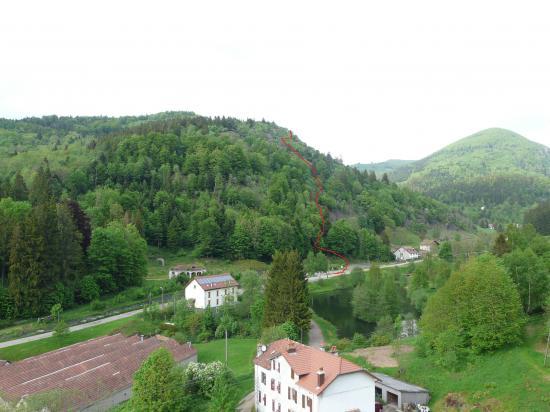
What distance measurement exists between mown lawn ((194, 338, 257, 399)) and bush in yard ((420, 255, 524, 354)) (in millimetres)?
15301

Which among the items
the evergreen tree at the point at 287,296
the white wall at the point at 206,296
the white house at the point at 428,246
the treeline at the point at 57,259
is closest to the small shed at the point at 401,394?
the evergreen tree at the point at 287,296

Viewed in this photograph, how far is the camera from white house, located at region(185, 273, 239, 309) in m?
60.8

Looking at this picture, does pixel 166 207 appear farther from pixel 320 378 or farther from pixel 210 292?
pixel 320 378

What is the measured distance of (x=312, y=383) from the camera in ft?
90.8

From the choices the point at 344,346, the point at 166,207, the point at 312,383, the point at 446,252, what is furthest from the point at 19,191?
the point at 446,252

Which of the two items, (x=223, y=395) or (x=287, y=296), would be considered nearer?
(x=223, y=395)

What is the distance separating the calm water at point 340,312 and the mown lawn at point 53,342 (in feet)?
85.8

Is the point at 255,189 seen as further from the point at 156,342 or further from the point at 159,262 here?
the point at 156,342

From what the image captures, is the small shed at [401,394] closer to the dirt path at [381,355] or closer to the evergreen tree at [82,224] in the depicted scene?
the dirt path at [381,355]

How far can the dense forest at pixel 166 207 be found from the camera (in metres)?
58.4

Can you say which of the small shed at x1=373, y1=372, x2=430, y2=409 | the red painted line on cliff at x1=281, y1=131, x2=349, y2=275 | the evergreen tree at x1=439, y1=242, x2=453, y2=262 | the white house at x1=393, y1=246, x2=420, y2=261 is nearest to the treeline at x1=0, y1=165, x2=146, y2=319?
the small shed at x1=373, y1=372, x2=430, y2=409

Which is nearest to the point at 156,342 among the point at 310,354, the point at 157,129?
the point at 310,354

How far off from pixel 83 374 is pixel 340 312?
40.1 metres

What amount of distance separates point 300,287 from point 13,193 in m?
72.4
